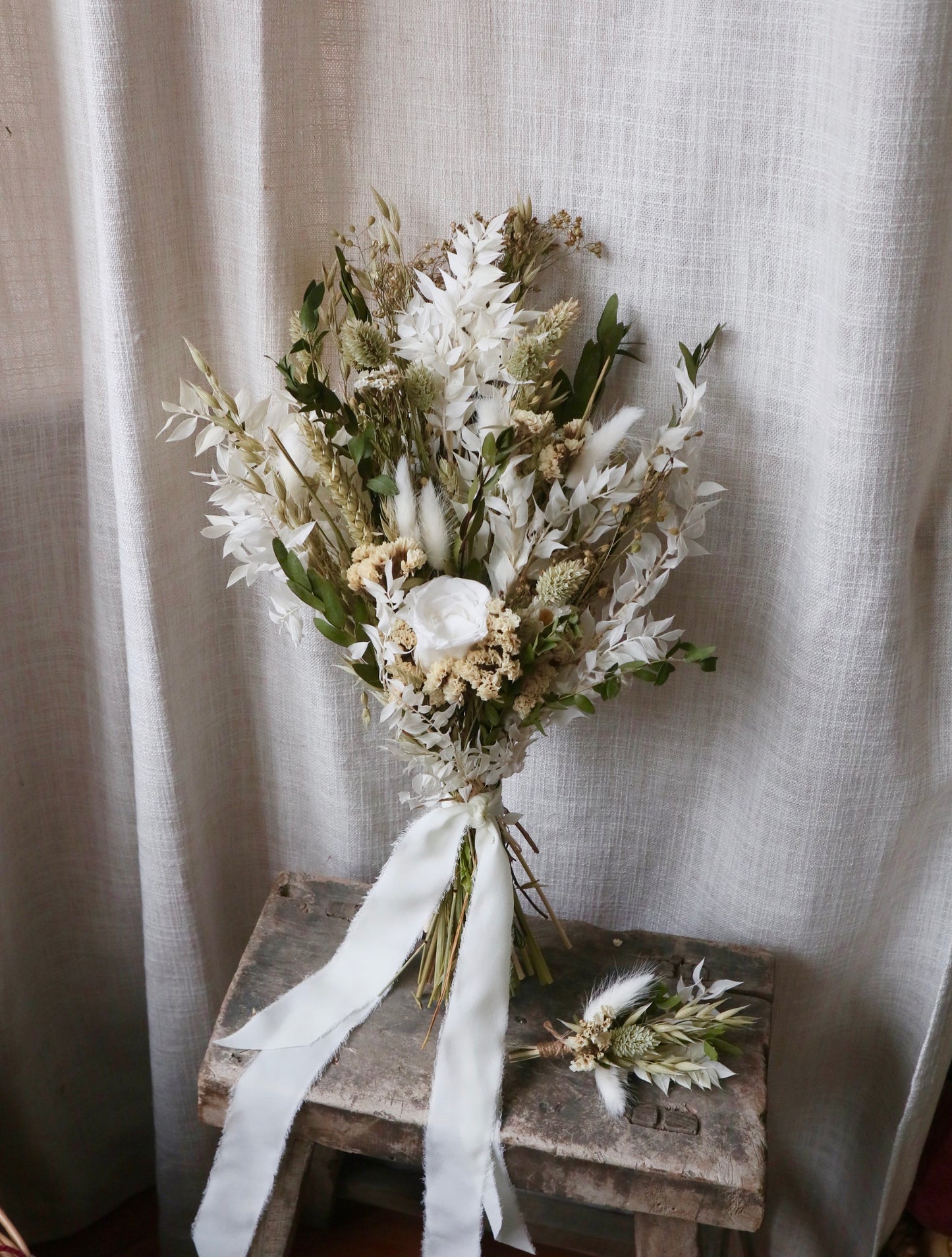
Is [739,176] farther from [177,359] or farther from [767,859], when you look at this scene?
[767,859]

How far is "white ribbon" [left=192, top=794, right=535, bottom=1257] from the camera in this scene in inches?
37.0

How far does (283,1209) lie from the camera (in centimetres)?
112

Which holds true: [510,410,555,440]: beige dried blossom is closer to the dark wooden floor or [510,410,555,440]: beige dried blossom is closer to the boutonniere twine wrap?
the boutonniere twine wrap

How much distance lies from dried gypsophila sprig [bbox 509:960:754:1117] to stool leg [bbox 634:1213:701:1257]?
117 mm

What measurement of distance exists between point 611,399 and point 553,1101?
619mm

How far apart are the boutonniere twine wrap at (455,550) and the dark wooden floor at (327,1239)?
1.45 ft

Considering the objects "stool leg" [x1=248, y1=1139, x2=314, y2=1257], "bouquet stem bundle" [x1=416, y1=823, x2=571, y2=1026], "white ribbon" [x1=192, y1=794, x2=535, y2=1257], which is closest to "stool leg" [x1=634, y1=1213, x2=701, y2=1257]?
"white ribbon" [x1=192, y1=794, x2=535, y2=1257]

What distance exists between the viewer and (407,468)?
0.86 meters

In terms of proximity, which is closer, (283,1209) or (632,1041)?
(632,1041)

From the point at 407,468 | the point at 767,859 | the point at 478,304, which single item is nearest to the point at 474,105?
the point at 478,304

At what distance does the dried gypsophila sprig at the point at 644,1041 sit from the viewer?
95 cm

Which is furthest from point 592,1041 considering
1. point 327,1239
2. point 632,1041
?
point 327,1239

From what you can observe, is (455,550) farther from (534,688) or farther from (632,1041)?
(632,1041)

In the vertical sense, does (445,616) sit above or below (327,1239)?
above
